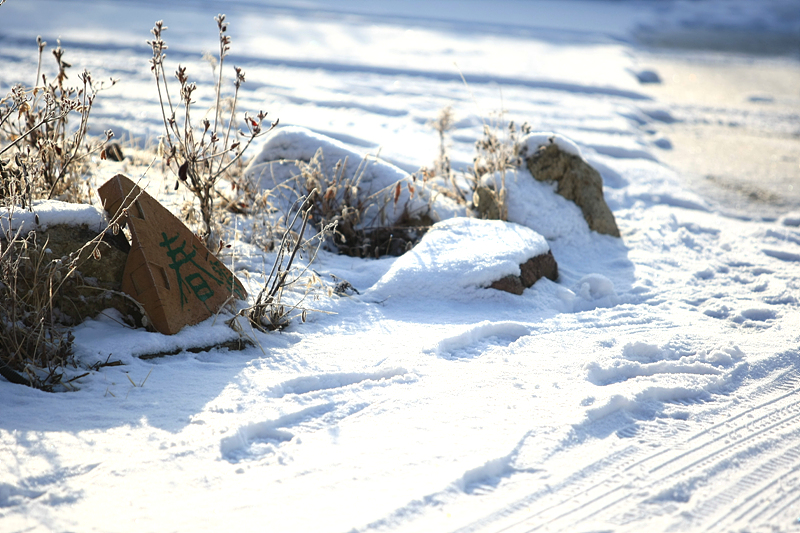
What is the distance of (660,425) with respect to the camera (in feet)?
7.13

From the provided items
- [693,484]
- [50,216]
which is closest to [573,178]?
[693,484]

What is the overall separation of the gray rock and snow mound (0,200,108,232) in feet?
9.42

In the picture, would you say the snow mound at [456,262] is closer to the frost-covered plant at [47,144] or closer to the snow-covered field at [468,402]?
the snow-covered field at [468,402]

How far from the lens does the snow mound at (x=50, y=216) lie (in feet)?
7.65

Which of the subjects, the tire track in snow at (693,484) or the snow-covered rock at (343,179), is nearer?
the tire track in snow at (693,484)

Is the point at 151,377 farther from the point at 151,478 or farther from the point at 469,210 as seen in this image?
the point at 469,210

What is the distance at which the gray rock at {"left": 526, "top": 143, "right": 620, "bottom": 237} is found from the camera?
163 inches

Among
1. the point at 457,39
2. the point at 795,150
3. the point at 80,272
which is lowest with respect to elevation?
the point at 80,272

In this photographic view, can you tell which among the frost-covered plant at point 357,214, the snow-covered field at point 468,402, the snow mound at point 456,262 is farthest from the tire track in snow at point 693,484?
the frost-covered plant at point 357,214

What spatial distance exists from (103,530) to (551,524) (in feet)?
4.07

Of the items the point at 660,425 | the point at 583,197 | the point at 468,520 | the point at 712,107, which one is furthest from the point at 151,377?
the point at 712,107

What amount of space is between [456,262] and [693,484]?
1.57m

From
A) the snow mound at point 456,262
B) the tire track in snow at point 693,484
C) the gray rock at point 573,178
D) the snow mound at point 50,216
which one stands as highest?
the gray rock at point 573,178

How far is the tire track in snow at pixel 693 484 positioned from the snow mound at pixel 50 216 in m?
1.95
